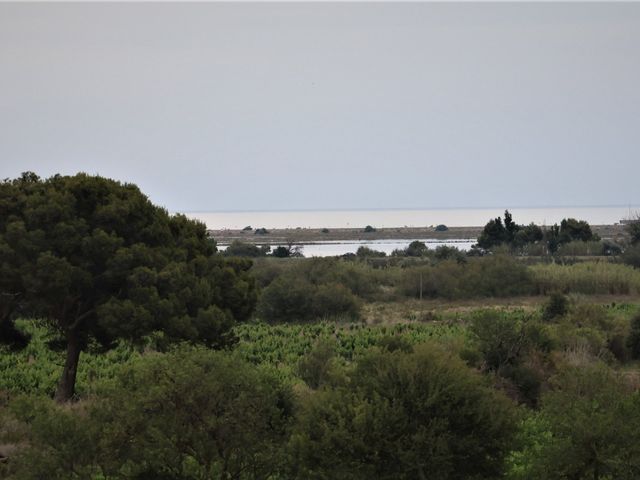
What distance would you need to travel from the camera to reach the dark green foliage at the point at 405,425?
15086 mm

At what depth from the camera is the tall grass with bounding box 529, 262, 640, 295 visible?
57750 millimetres

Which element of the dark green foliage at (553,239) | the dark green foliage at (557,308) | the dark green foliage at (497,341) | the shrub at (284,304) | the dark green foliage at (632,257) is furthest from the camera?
the dark green foliage at (553,239)

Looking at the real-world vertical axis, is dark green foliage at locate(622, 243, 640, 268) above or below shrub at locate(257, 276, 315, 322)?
above

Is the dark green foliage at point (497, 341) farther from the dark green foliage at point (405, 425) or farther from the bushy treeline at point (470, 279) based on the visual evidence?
the bushy treeline at point (470, 279)

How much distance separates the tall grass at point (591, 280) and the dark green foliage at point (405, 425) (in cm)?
4266

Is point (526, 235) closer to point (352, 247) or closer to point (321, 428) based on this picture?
point (352, 247)

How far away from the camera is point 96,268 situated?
2417 cm

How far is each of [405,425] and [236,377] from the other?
9.84 ft

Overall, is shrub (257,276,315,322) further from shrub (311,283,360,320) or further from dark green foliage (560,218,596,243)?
dark green foliage (560,218,596,243)

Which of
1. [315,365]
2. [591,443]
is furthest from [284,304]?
[591,443]

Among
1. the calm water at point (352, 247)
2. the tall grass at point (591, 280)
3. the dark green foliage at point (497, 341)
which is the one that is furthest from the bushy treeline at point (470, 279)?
the calm water at point (352, 247)

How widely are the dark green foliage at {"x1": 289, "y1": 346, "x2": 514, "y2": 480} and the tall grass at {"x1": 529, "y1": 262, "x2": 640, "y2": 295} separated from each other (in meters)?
42.7

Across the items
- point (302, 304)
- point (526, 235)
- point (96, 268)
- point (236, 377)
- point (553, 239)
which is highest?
point (526, 235)

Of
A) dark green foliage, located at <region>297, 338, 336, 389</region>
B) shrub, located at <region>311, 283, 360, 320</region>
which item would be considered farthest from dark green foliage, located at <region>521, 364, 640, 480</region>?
shrub, located at <region>311, 283, 360, 320</region>
